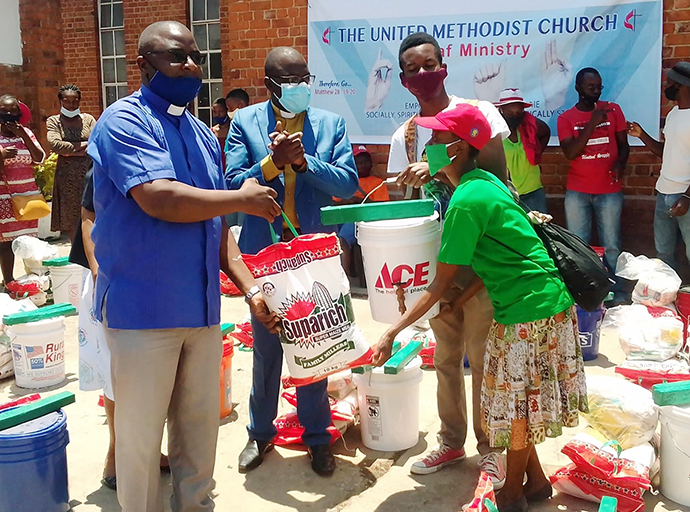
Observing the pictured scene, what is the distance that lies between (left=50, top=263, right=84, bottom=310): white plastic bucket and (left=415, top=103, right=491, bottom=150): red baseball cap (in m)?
4.74

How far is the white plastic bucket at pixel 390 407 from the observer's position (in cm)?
358

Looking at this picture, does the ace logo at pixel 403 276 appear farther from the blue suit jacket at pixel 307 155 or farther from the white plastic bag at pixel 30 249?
the white plastic bag at pixel 30 249

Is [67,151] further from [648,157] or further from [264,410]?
[648,157]

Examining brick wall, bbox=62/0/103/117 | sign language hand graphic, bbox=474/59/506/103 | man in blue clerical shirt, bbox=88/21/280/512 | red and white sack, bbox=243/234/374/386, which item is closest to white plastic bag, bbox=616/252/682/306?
sign language hand graphic, bbox=474/59/506/103

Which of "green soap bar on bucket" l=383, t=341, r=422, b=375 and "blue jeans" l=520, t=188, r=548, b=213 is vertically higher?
"blue jeans" l=520, t=188, r=548, b=213

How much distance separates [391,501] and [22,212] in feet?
18.0

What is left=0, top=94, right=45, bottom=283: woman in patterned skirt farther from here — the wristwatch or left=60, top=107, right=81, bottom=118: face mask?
the wristwatch

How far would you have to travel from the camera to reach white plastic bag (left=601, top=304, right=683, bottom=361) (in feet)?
15.6

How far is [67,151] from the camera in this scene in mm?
7688

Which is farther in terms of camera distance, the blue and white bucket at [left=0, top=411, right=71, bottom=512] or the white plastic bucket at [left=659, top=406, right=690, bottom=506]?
the white plastic bucket at [left=659, top=406, right=690, bottom=506]

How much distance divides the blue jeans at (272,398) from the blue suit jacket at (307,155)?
19.2 inches

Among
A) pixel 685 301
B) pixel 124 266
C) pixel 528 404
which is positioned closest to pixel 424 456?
pixel 528 404

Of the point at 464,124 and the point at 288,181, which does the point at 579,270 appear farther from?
the point at 288,181

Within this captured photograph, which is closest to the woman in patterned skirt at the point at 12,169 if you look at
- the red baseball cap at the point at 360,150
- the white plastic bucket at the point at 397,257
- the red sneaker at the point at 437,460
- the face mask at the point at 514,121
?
the red baseball cap at the point at 360,150
